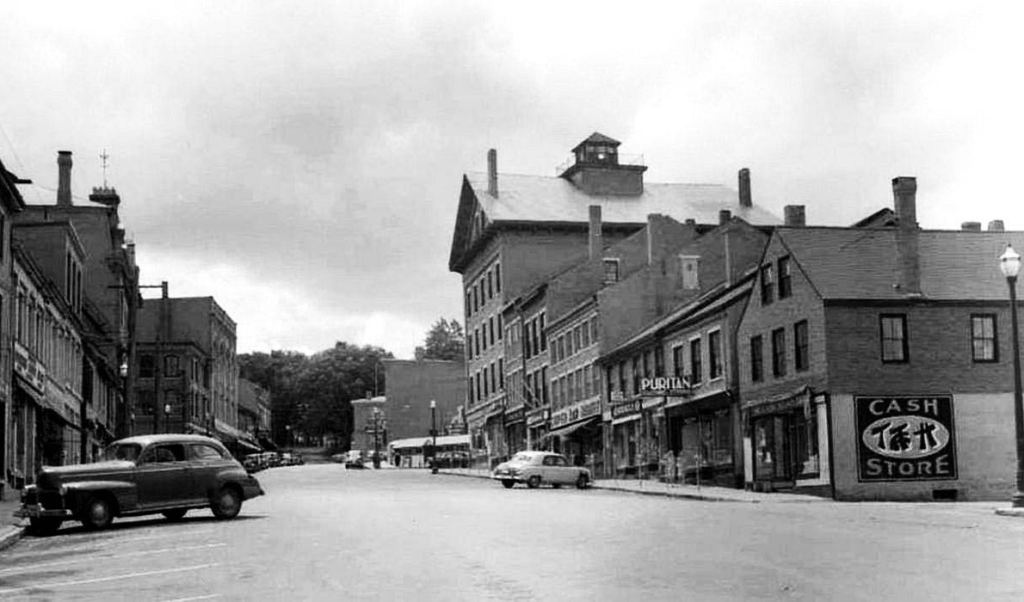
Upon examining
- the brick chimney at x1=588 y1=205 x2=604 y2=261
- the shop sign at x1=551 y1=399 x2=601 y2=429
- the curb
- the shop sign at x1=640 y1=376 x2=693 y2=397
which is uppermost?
the brick chimney at x1=588 y1=205 x2=604 y2=261

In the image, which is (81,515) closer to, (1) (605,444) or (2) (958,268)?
(2) (958,268)

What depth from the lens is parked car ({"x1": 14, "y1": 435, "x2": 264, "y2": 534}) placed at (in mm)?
24109

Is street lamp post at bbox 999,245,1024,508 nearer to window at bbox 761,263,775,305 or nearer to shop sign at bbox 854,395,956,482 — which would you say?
shop sign at bbox 854,395,956,482

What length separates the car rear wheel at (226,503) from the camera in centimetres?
2617

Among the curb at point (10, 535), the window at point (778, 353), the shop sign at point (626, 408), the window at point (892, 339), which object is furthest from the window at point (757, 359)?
the curb at point (10, 535)

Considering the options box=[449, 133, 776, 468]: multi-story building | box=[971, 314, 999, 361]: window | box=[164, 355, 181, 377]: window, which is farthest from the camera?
box=[164, 355, 181, 377]: window

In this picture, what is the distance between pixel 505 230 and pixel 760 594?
2840 inches

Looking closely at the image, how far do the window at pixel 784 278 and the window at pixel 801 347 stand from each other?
1.19 m

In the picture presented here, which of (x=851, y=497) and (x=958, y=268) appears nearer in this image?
(x=851, y=497)

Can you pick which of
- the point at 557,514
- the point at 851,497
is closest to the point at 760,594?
the point at 557,514

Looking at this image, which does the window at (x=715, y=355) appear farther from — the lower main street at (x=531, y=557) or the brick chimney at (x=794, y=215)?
the lower main street at (x=531, y=557)

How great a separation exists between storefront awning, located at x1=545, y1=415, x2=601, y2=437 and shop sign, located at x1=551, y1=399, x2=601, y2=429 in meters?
0.28

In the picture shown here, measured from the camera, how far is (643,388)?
49594 mm

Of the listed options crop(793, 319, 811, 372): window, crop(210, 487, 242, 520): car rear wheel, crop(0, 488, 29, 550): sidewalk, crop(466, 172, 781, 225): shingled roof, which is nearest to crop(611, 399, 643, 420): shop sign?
crop(793, 319, 811, 372): window
